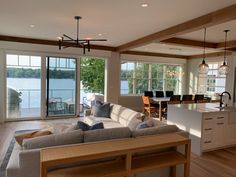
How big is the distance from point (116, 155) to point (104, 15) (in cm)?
274

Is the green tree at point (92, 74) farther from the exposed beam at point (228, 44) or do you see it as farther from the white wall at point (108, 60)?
the exposed beam at point (228, 44)

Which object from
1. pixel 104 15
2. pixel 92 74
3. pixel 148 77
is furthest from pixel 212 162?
pixel 92 74

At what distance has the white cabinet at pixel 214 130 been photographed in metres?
3.93

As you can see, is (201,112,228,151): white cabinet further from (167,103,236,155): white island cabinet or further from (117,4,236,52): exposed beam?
(117,4,236,52): exposed beam

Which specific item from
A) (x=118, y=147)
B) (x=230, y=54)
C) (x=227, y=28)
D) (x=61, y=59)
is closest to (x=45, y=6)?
(x=118, y=147)

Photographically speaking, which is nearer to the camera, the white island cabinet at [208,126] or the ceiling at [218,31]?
the white island cabinet at [208,126]

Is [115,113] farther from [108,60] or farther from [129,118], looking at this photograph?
[108,60]

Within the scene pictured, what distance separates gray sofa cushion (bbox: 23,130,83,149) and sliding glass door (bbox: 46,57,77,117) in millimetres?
4765

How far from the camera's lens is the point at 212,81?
9.18 meters

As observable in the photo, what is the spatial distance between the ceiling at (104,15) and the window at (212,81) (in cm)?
383

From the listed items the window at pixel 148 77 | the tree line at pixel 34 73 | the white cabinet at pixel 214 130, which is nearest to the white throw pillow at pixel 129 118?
the white cabinet at pixel 214 130

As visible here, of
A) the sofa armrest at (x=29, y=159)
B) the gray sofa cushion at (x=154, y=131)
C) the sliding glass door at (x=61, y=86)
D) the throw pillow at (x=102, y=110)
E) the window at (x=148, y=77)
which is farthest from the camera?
the window at (x=148, y=77)

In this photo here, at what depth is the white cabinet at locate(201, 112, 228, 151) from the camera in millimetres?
3932

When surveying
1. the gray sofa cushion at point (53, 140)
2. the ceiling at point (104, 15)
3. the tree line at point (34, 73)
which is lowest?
the gray sofa cushion at point (53, 140)
